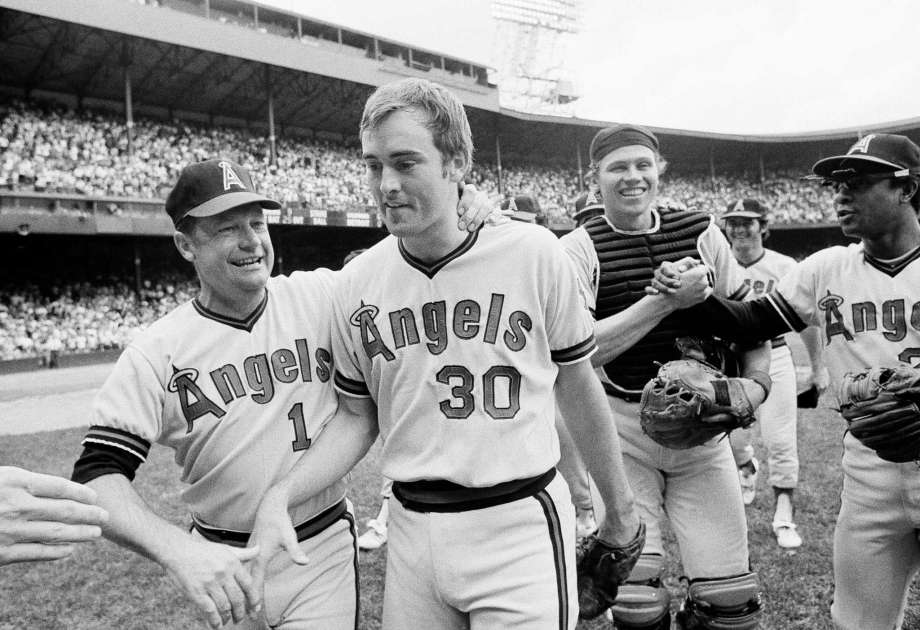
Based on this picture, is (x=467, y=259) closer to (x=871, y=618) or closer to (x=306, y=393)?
(x=306, y=393)

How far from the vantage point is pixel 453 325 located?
2.13 m

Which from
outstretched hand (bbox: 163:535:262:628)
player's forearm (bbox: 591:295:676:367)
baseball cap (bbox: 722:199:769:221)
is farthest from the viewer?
baseball cap (bbox: 722:199:769:221)

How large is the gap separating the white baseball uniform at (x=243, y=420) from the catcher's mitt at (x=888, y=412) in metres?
2.03

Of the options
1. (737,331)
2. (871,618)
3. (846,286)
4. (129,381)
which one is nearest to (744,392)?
(737,331)

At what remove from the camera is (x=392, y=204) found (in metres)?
2.04

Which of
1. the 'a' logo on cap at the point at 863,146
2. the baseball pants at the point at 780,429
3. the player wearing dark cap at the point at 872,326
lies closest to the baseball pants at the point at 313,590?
the player wearing dark cap at the point at 872,326

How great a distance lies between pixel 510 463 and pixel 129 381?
1.35 metres

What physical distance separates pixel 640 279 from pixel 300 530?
1.77 m

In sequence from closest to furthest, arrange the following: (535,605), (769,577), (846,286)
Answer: (535,605) → (846,286) → (769,577)

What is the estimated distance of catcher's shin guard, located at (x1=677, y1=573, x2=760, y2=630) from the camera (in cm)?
270

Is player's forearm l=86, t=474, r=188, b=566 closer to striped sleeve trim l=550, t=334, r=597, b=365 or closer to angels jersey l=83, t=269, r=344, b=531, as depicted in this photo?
angels jersey l=83, t=269, r=344, b=531

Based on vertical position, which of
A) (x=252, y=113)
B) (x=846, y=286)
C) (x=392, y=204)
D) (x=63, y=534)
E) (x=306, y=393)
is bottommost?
(x=63, y=534)

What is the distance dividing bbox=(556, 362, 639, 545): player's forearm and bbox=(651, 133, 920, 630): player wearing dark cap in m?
0.64

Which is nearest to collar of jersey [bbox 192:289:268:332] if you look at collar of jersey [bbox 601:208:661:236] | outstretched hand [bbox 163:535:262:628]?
outstretched hand [bbox 163:535:262:628]
